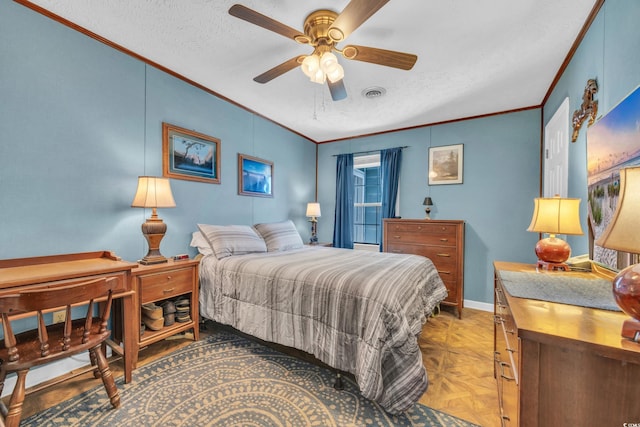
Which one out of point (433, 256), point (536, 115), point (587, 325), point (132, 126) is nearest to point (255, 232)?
point (132, 126)

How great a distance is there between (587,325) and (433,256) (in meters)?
2.56

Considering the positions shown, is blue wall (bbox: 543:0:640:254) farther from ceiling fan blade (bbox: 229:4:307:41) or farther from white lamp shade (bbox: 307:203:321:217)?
white lamp shade (bbox: 307:203:321:217)

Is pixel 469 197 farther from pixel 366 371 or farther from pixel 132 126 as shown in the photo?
pixel 132 126

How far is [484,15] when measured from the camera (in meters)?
1.75

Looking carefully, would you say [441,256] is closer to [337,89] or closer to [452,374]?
[452,374]

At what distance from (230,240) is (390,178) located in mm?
2595

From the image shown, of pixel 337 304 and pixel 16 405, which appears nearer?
pixel 16 405

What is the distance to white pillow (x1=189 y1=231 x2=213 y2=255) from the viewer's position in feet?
8.71

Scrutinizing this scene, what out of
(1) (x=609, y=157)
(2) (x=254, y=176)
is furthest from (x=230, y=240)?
(1) (x=609, y=157)

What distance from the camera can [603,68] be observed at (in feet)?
5.18

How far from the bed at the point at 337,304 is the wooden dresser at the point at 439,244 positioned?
0.83 metres

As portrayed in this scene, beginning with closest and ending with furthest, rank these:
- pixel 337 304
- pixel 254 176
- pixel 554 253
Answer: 1. pixel 554 253
2. pixel 337 304
3. pixel 254 176

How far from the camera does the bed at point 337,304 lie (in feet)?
5.08

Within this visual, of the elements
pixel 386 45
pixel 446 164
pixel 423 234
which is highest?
pixel 386 45
